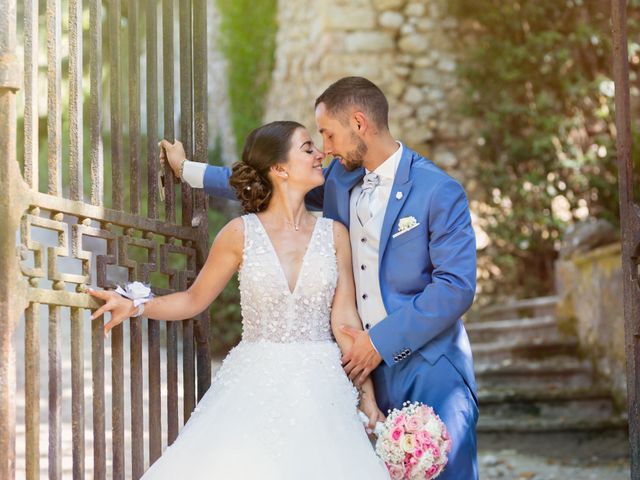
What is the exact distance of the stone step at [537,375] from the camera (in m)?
7.91

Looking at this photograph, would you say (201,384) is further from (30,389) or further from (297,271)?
(30,389)

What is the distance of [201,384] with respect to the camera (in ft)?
12.8

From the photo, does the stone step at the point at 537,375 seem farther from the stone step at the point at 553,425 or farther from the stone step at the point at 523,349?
the stone step at the point at 553,425

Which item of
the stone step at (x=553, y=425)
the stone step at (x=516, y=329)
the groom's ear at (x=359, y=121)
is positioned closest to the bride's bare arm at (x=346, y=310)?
the groom's ear at (x=359, y=121)

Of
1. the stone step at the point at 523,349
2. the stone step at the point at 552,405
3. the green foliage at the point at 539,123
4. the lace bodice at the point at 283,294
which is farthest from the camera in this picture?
the green foliage at the point at 539,123

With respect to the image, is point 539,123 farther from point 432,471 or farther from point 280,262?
point 432,471

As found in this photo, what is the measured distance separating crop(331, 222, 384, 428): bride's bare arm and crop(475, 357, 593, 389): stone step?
4.57 m

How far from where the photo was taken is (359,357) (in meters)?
3.50

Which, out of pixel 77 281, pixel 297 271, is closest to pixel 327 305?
pixel 297 271

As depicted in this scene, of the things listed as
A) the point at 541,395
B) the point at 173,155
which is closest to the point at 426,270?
the point at 173,155

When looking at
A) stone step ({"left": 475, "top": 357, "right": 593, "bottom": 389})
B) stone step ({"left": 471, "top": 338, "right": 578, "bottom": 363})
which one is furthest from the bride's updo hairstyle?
stone step ({"left": 471, "top": 338, "right": 578, "bottom": 363})

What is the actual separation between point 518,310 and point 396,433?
20.9 ft

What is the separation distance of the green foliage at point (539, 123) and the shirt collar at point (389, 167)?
5.97m

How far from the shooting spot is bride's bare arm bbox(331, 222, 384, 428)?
3537 millimetres
